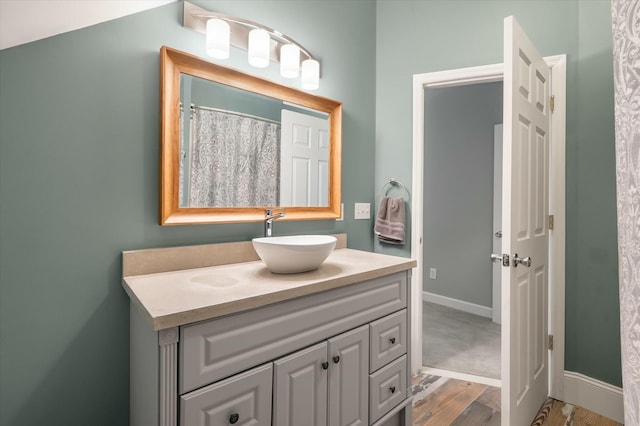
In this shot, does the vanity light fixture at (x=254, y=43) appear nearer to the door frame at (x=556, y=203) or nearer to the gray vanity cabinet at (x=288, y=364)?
the door frame at (x=556, y=203)

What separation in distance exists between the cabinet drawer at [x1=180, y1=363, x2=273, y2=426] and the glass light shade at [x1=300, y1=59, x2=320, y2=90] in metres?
1.46

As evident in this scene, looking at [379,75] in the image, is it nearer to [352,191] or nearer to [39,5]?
[352,191]

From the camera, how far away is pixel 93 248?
124cm

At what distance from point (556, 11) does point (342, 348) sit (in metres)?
2.21

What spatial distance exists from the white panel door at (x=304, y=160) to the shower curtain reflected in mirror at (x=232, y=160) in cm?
6

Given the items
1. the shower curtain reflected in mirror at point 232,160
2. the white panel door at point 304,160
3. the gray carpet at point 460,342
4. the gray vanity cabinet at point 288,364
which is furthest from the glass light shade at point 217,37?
the gray carpet at point 460,342

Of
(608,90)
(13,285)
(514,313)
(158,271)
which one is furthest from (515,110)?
(13,285)

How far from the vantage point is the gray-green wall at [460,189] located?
3373 millimetres

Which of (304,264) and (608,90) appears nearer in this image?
(304,264)

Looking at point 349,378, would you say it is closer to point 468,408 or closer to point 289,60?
point 468,408

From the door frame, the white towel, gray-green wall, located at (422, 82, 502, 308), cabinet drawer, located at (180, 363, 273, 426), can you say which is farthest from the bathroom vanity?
gray-green wall, located at (422, 82, 502, 308)

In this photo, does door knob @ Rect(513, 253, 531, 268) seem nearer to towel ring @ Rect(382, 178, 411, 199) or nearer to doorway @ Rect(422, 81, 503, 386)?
towel ring @ Rect(382, 178, 411, 199)

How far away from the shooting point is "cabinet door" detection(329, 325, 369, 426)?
4.22 feet

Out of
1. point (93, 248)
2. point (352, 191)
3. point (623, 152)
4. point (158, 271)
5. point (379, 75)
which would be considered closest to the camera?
point (623, 152)
